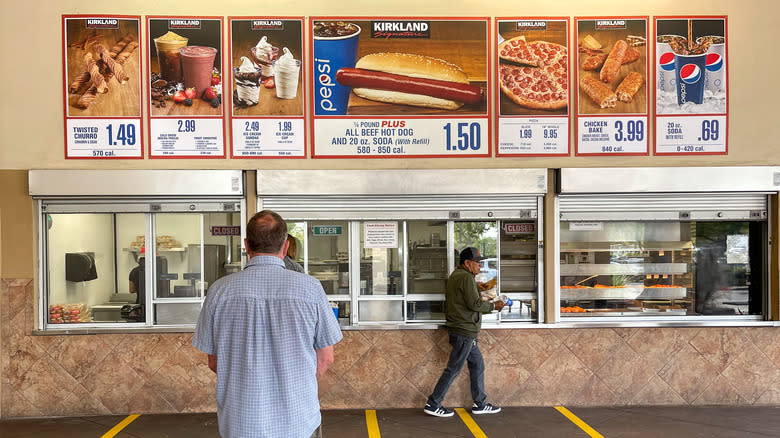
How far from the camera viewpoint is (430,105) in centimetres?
675

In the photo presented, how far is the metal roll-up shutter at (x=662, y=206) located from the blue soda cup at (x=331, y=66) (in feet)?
9.33

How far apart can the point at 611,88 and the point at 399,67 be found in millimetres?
2468

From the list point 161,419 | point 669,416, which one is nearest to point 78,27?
point 161,419

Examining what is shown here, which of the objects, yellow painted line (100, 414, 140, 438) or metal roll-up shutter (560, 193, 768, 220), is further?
metal roll-up shutter (560, 193, 768, 220)

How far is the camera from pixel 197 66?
21.8 feet

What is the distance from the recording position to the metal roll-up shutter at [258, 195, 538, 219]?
6762 mm

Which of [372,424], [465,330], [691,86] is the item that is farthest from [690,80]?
[372,424]

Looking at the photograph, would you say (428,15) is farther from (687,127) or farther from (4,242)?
(4,242)

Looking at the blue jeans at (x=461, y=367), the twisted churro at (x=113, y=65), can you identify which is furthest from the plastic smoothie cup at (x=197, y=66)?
the blue jeans at (x=461, y=367)

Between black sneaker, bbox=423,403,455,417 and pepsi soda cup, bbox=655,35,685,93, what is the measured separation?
4.39m

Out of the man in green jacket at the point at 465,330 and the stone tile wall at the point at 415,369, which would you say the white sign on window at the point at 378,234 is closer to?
the man in green jacket at the point at 465,330

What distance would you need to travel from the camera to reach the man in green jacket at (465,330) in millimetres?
6258
